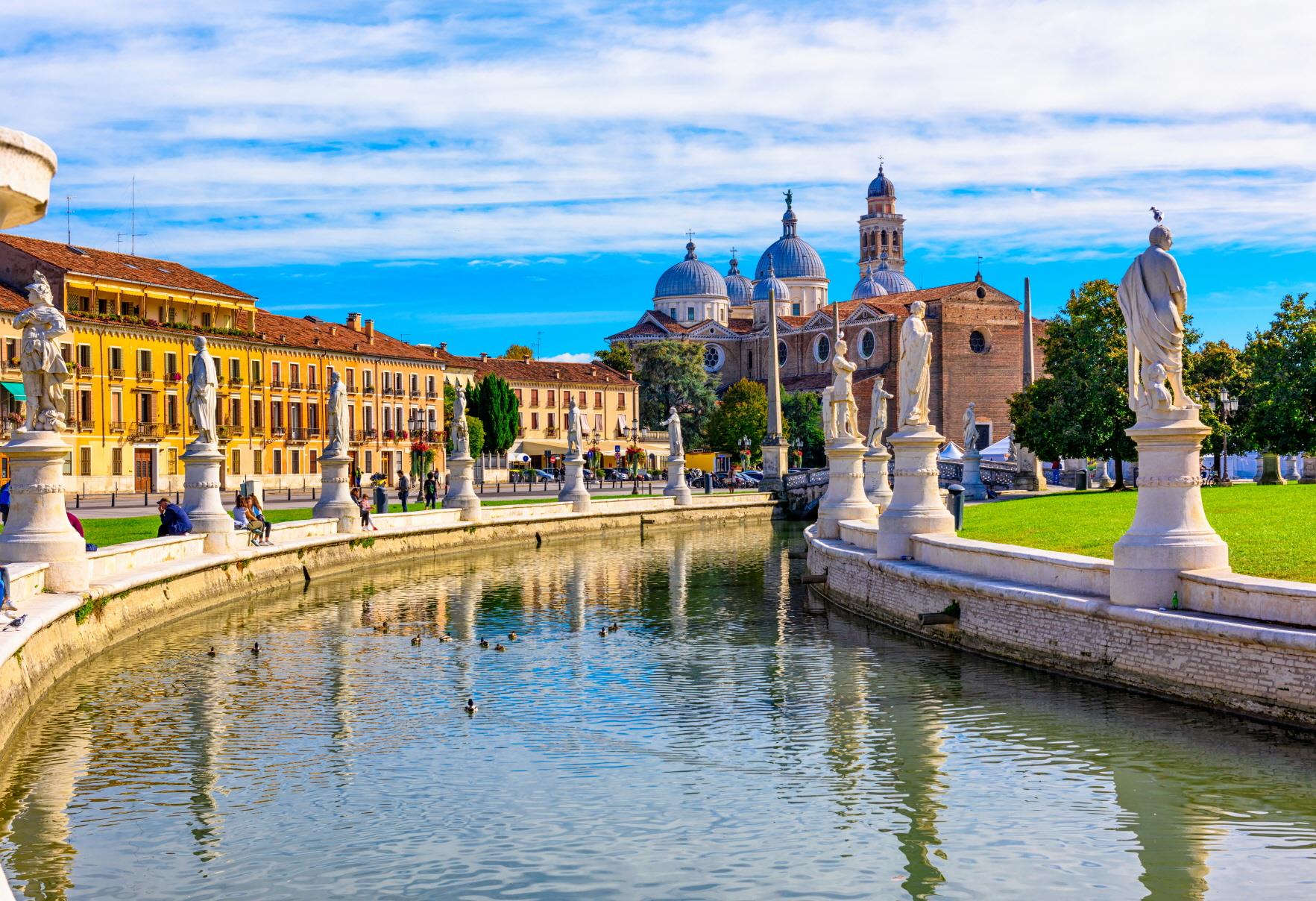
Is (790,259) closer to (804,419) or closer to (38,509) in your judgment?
(804,419)

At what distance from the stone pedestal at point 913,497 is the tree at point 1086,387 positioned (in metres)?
28.8

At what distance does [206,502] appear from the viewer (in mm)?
27531

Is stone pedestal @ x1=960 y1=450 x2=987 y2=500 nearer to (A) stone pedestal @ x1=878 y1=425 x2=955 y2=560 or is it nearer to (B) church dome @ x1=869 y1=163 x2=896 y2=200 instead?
(A) stone pedestal @ x1=878 y1=425 x2=955 y2=560

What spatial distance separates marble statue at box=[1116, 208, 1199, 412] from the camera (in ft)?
51.9

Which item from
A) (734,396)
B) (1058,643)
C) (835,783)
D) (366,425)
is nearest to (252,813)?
(835,783)

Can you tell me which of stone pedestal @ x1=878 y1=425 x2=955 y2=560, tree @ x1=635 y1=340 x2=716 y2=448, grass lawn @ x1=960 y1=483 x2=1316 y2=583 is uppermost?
tree @ x1=635 y1=340 x2=716 y2=448

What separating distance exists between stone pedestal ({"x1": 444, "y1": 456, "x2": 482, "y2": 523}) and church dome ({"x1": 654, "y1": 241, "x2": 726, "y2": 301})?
10677 cm

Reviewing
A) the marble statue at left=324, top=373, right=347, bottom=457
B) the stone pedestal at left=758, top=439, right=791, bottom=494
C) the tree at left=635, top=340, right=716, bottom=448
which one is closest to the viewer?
the marble statue at left=324, top=373, right=347, bottom=457

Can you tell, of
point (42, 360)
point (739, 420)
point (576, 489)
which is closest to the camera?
point (42, 360)

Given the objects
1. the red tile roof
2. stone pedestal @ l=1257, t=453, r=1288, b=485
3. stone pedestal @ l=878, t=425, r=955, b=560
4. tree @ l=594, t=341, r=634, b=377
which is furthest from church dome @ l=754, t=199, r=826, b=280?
stone pedestal @ l=878, t=425, r=955, b=560

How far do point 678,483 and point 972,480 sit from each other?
38.5 feet

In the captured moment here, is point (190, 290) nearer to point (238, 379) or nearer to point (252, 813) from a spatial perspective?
point (238, 379)

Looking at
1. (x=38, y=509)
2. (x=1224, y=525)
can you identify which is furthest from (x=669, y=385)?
(x=38, y=509)

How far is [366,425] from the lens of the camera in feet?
276
